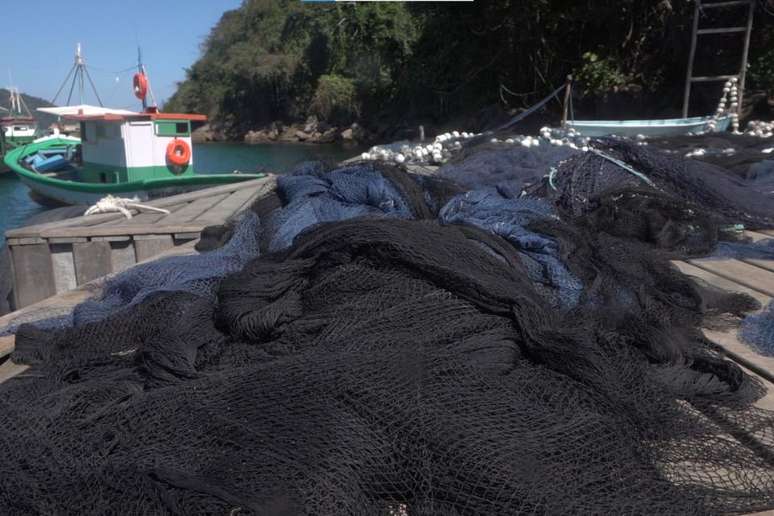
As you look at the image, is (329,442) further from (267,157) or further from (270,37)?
(270,37)

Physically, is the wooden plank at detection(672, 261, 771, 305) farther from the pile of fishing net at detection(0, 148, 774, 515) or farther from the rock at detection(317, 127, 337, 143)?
the rock at detection(317, 127, 337, 143)

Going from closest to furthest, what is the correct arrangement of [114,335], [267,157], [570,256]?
1. [114,335]
2. [570,256]
3. [267,157]

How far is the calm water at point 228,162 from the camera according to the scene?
23094 millimetres

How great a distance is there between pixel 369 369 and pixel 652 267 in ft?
5.57

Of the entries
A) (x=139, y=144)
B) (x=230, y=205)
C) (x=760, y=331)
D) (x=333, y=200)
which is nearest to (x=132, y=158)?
(x=139, y=144)

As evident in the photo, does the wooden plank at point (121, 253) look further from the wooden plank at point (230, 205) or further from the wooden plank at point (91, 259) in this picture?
the wooden plank at point (230, 205)

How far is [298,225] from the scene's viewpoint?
11.3 ft

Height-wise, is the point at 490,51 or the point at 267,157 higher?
the point at 490,51

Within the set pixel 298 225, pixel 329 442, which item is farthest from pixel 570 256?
pixel 329 442

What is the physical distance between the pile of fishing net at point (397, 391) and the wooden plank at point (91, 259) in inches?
79.9

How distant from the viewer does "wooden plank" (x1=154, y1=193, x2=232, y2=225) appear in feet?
17.4

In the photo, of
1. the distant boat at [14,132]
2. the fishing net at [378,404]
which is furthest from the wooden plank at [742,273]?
the distant boat at [14,132]

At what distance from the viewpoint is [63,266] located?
496cm

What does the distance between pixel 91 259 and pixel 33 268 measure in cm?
44
